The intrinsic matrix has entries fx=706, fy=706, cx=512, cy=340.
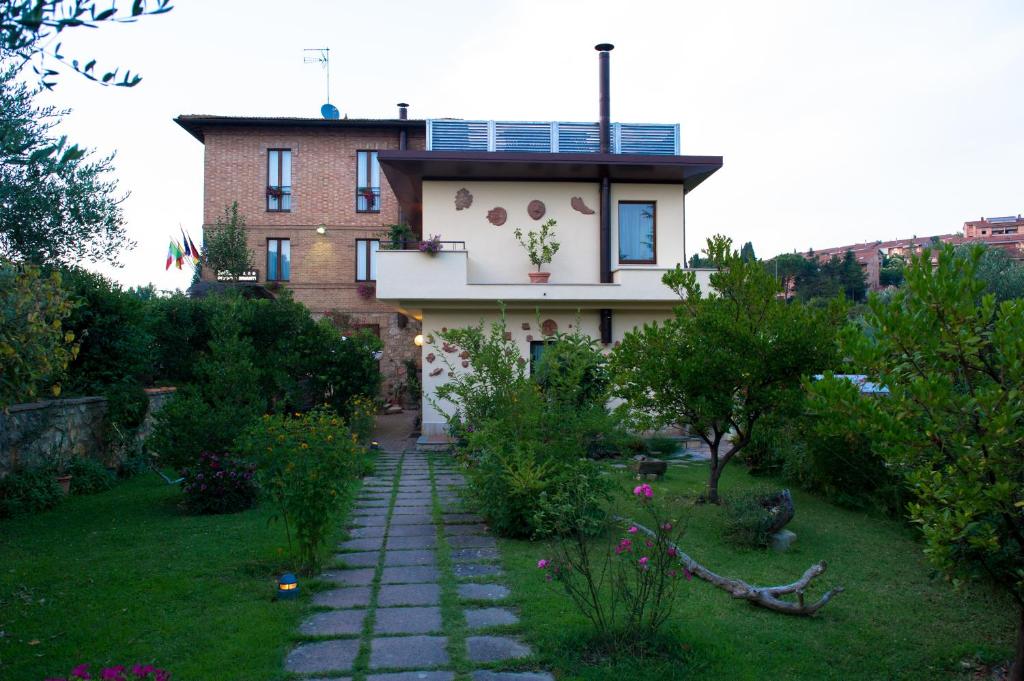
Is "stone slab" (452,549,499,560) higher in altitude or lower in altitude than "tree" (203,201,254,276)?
lower

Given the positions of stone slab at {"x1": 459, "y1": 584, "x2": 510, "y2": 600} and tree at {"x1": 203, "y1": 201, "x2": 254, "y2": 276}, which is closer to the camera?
stone slab at {"x1": 459, "y1": 584, "x2": 510, "y2": 600}

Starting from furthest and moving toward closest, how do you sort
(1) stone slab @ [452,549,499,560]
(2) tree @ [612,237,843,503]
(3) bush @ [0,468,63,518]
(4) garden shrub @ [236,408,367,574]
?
(3) bush @ [0,468,63,518] < (2) tree @ [612,237,843,503] < (1) stone slab @ [452,549,499,560] < (4) garden shrub @ [236,408,367,574]

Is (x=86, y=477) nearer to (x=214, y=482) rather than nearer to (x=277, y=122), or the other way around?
(x=214, y=482)

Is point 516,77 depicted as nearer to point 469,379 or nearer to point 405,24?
point 405,24

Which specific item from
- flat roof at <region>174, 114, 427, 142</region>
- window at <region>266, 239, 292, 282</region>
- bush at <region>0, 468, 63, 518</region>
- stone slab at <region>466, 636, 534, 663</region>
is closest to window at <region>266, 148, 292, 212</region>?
flat roof at <region>174, 114, 427, 142</region>

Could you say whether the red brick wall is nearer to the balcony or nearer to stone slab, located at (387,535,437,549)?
the balcony

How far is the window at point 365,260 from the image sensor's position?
78.6 ft

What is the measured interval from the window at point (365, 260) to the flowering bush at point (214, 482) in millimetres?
15515

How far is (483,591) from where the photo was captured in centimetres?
586

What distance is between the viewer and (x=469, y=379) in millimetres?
8703

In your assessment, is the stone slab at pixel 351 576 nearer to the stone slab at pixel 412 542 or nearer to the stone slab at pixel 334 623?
the stone slab at pixel 334 623

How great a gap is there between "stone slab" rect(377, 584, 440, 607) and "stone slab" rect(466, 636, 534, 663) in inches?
34.3

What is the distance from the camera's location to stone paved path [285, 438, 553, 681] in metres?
4.31

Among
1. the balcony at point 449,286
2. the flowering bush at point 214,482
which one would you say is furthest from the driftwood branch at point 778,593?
the balcony at point 449,286
